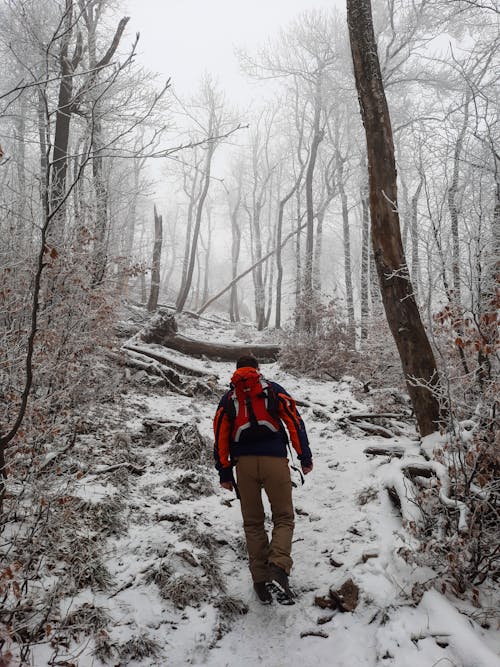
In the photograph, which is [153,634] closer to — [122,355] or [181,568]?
[181,568]

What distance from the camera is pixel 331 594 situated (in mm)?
2875

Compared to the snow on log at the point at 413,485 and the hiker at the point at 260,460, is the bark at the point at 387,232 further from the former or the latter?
the hiker at the point at 260,460

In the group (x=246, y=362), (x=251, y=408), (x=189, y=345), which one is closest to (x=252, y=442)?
(x=251, y=408)

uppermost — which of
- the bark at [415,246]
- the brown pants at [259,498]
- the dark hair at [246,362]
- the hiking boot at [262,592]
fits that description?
the bark at [415,246]

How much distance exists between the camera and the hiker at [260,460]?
3.04m

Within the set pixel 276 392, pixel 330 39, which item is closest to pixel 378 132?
pixel 276 392

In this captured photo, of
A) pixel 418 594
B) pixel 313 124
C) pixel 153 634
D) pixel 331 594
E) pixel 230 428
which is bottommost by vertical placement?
pixel 153 634

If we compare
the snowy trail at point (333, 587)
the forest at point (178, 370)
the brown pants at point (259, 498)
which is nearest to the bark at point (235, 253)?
the forest at point (178, 370)

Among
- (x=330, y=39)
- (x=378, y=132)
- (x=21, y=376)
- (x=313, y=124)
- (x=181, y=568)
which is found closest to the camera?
(x=181, y=568)

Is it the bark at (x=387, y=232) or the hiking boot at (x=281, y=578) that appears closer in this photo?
the hiking boot at (x=281, y=578)

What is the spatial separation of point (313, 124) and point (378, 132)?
46.4 ft

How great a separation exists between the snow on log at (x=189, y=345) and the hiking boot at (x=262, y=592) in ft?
23.3

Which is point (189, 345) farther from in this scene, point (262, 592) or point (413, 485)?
point (262, 592)

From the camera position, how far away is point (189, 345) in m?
11.0
